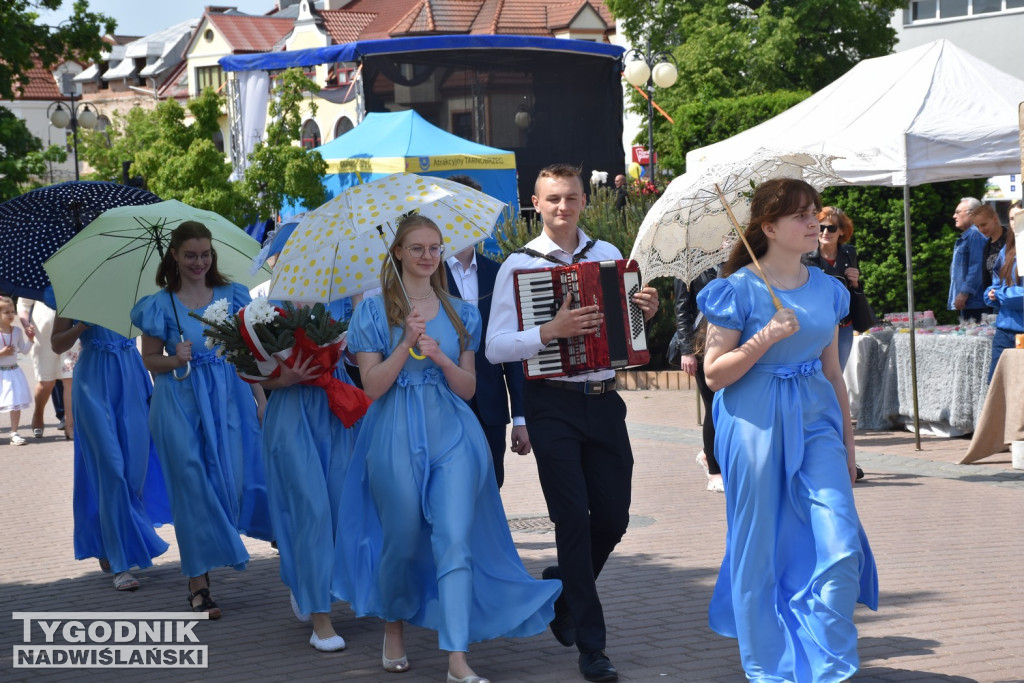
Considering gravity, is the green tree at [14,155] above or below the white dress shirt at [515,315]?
above

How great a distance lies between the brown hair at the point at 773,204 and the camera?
17.4ft

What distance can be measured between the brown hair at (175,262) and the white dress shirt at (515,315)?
216 centimetres

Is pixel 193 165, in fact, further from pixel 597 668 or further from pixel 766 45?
pixel 766 45

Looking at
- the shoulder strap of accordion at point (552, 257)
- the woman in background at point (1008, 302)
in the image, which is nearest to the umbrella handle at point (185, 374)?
the shoulder strap of accordion at point (552, 257)

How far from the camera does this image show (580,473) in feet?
18.4

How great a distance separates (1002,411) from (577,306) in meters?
6.37

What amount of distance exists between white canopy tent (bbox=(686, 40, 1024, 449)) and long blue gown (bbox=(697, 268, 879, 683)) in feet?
19.2

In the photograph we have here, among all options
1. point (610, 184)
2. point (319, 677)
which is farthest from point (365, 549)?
point (610, 184)

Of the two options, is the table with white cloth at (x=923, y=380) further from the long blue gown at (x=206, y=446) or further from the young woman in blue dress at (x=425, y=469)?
the young woman in blue dress at (x=425, y=469)

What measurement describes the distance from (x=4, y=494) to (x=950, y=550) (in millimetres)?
7873

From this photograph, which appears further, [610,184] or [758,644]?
[610,184]

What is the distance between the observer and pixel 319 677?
575 centimetres

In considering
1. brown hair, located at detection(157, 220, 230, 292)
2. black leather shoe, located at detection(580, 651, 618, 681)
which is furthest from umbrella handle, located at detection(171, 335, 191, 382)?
black leather shoe, located at detection(580, 651, 618, 681)

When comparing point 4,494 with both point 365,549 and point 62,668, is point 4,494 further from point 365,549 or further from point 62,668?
point 365,549
